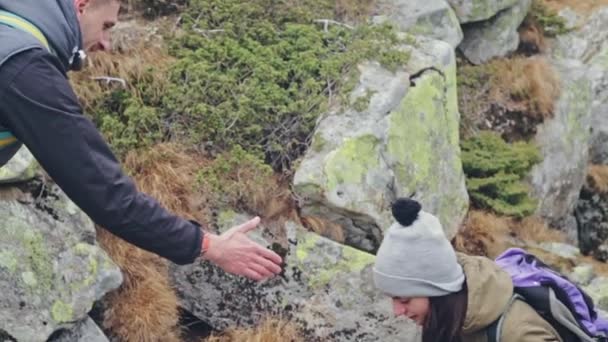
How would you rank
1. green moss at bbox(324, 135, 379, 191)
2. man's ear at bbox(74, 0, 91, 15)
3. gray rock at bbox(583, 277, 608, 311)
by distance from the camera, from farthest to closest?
gray rock at bbox(583, 277, 608, 311), green moss at bbox(324, 135, 379, 191), man's ear at bbox(74, 0, 91, 15)

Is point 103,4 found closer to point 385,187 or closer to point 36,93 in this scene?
point 36,93

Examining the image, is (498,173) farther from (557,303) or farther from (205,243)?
(205,243)

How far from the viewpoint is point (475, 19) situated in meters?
10.6

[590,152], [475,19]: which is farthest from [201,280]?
[590,152]

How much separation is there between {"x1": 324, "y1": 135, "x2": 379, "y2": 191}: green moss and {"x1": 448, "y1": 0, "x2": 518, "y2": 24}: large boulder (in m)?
4.21

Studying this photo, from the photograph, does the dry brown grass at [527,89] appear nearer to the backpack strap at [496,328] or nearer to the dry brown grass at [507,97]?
the dry brown grass at [507,97]

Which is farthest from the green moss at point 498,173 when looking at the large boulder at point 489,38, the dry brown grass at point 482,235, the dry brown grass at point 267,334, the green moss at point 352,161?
the dry brown grass at point 267,334

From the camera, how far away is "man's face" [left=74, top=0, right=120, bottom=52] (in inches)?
141

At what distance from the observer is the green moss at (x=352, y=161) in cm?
664

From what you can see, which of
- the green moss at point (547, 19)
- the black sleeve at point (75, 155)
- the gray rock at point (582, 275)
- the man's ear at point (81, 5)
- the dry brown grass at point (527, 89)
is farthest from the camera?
the green moss at point (547, 19)

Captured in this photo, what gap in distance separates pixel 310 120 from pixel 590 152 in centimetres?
626

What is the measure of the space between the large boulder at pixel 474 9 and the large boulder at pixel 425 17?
59cm

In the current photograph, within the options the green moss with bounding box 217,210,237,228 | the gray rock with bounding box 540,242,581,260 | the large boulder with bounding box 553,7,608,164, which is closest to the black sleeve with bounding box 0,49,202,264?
the green moss with bounding box 217,210,237,228

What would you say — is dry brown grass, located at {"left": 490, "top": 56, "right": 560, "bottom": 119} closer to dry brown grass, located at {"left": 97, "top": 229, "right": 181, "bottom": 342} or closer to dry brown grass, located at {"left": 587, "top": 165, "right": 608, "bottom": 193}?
dry brown grass, located at {"left": 587, "top": 165, "right": 608, "bottom": 193}
